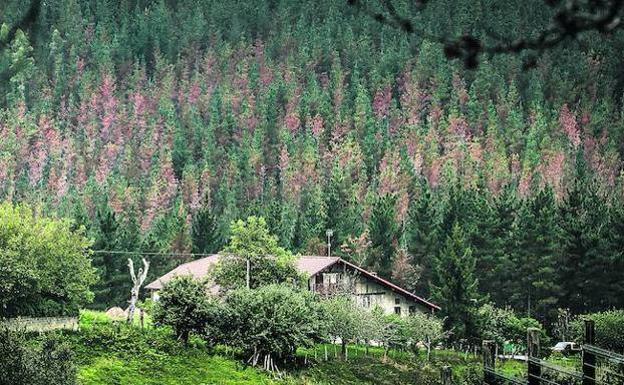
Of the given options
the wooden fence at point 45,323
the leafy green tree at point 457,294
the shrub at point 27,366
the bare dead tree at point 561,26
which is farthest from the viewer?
the leafy green tree at point 457,294

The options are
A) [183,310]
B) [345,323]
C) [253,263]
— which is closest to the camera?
[183,310]

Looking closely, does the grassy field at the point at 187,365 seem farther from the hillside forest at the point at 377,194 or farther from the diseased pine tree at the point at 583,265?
the diseased pine tree at the point at 583,265

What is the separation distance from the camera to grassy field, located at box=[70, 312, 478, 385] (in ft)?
143

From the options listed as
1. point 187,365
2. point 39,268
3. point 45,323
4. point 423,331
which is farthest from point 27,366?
point 423,331

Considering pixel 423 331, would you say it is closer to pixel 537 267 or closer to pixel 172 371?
pixel 537 267

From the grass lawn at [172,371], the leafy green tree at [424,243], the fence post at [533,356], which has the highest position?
the leafy green tree at [424,243]

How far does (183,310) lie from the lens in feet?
167

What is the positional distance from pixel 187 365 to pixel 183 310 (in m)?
4.45

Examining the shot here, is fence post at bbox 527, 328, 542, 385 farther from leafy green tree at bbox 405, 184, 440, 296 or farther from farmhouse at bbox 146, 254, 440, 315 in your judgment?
leafy green tree at bbox 405, 184, 440, 296

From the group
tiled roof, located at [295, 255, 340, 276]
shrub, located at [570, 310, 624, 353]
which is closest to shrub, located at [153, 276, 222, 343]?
→ tiled roof, located at [295, 255, 340, 276]

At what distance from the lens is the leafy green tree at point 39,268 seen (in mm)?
50156

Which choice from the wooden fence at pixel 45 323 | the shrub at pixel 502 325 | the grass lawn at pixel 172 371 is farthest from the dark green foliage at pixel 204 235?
the grass lawn at pixel 172 371

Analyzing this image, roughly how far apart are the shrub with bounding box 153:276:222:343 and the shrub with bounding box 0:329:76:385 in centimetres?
2026

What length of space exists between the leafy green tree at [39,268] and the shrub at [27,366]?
2072 cm
